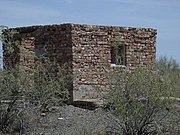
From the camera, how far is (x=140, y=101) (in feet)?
32.3

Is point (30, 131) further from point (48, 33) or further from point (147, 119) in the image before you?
point (48, 33)

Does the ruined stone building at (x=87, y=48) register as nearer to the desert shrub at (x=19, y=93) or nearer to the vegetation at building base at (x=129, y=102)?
the desert shrub at (x=19, y=93)

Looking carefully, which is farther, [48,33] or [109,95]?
[48,33]

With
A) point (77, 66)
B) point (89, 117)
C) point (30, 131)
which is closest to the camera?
point (30, 131)

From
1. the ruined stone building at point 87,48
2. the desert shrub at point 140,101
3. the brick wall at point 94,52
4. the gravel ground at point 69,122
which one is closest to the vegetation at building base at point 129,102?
the desert shrub at point 140,101

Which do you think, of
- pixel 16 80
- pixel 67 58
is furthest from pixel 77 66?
pixel 16 80

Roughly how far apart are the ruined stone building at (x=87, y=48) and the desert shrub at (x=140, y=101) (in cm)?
486

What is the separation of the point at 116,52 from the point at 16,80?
6.52m

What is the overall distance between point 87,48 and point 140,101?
640 centimetres

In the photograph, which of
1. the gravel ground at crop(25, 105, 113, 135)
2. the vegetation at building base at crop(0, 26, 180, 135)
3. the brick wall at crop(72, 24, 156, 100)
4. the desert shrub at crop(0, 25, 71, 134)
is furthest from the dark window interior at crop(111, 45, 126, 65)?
the vegetation at building base at crop(0, 26, 180, 135)

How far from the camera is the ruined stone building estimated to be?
15.7 m

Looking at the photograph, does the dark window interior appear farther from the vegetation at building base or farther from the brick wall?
the vegetation at building base

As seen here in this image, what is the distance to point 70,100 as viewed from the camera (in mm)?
15703

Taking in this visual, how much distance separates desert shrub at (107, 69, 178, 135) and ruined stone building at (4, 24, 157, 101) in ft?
15.9
